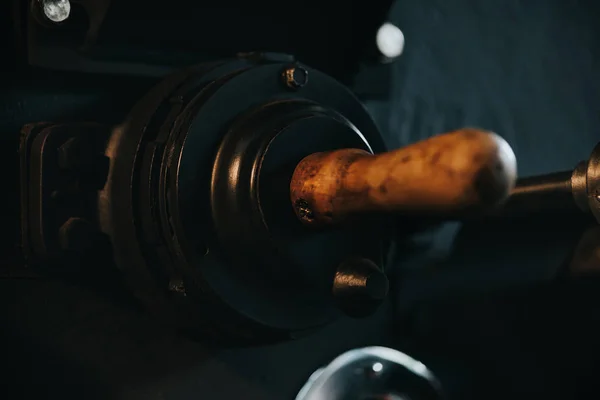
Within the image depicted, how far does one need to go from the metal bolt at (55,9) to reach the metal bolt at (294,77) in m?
0.14

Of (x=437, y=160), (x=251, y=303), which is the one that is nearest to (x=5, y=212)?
(x=251, y=303)

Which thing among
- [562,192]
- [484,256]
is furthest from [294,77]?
[484,256]

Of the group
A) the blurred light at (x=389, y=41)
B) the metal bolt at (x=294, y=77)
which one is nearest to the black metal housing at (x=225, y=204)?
the metal bolt at (x=294, y=77)

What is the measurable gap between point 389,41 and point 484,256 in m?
0.22

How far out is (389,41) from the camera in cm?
58

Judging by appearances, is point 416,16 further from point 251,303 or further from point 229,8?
point 251,303

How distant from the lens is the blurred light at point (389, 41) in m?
0.58

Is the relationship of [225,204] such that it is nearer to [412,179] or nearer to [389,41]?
[412,179]

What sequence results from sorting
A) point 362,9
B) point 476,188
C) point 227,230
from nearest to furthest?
point 476,188, point 227,230, point 362,9

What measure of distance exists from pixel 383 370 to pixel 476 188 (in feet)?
0.97

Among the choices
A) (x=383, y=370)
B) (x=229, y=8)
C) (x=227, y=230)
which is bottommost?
(x=383, y=370)

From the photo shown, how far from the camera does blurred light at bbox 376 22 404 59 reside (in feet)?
1.90

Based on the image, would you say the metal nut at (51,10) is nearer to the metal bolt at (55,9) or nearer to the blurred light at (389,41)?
the metal bolt at (55,9)

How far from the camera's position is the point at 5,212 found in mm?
463
